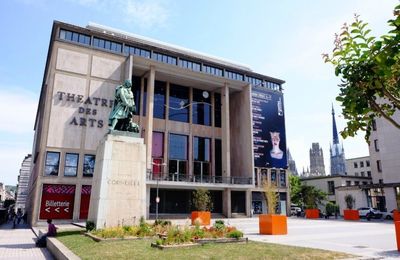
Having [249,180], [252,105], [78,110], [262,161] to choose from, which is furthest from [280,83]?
[78,110]

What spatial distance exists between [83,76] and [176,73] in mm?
12029

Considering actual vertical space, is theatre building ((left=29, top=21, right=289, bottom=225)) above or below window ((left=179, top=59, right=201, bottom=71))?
below

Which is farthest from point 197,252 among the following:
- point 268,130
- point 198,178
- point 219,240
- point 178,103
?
point 268,130

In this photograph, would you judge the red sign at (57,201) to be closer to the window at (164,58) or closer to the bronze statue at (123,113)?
the bronze statue at (123,113)

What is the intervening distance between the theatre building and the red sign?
10 cm

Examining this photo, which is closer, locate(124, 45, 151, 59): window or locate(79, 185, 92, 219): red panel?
locate(79, 185, 92, 219): red panel

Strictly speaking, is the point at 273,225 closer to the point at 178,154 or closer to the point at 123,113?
the point at 123,113

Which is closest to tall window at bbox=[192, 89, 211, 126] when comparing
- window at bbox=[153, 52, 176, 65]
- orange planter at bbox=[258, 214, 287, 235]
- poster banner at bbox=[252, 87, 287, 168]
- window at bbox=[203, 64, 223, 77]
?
window at bbox=[203, 64, 223, 77]

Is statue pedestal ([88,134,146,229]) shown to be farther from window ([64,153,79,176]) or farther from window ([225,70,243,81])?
window ([225,70,243,81])

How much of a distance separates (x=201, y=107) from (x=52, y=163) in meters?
Answer: 22.4

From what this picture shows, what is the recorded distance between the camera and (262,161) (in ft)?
→ 151

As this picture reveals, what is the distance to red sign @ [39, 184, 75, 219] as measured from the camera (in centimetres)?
3206

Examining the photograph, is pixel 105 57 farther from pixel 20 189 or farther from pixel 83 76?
pixel 20 189

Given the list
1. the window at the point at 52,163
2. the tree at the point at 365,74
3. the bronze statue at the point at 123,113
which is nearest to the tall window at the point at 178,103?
the window at the point at 52,163
